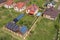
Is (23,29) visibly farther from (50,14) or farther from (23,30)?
(50,14)

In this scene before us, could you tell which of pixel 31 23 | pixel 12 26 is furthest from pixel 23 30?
pixel 31 23

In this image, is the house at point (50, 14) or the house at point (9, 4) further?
the house at point (9, 4)

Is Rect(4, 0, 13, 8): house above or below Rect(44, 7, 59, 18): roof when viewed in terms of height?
above

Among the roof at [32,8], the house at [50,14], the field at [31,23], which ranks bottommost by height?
the field at [31,23]

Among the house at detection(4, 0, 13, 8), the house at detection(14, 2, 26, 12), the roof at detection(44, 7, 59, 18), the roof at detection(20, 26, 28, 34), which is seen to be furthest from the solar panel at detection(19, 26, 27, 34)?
the house at detection(4, 0, 13, 8)

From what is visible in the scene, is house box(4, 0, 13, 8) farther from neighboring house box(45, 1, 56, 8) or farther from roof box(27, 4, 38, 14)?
neighboring house box(45, 1, 56, 8)

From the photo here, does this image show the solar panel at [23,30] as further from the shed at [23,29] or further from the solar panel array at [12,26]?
the solar panel array at [12,26]

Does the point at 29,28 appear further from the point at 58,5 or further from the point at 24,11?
the point at 58,5

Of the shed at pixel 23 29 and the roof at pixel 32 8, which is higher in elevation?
the roof at pixel 32 8

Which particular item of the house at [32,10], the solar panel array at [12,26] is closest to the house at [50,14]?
the house at [32,10]

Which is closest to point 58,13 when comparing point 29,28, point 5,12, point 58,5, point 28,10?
point 58,5

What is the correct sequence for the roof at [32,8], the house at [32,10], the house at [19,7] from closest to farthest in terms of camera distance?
the house at [32,10] < the roof at [32,8] < the house at [19,7]
